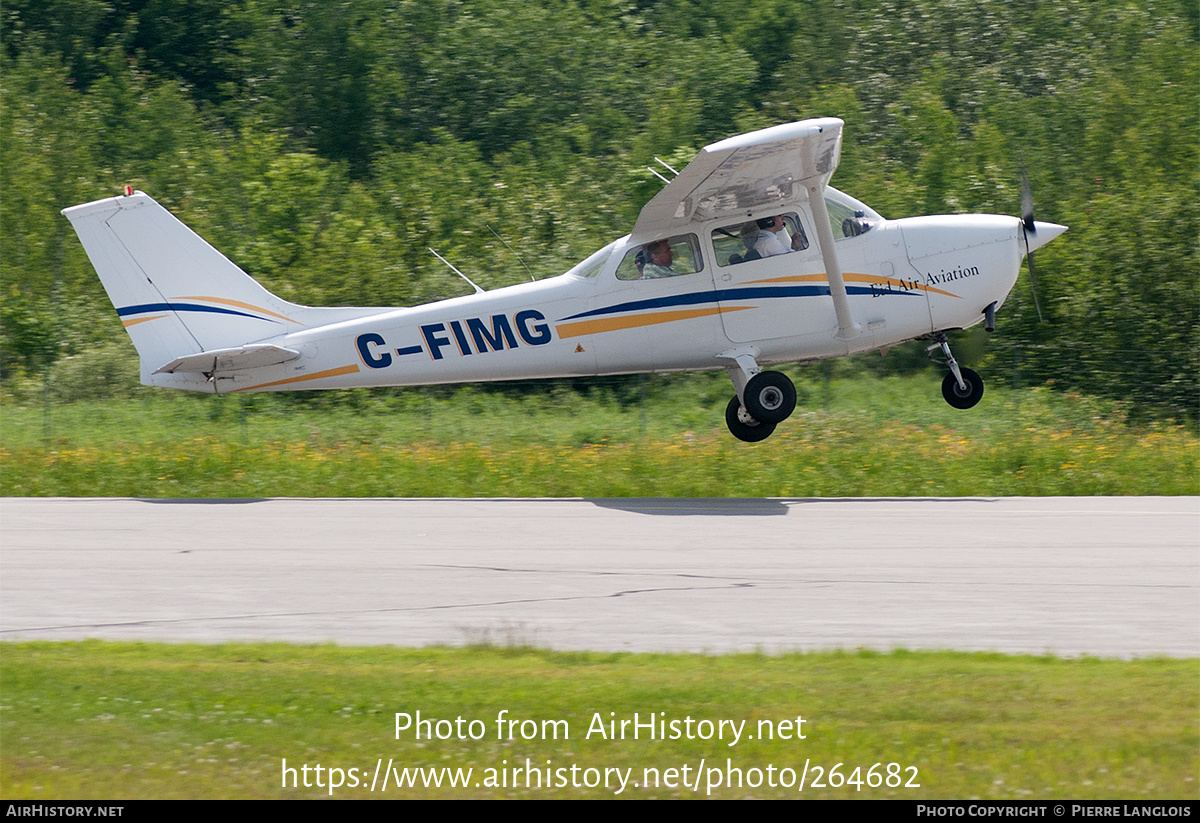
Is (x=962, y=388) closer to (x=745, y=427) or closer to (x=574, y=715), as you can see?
(x=745, y=427)

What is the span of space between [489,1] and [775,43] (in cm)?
839

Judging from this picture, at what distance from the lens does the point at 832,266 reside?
13258 millimetres

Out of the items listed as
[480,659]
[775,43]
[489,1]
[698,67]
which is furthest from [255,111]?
[480,659]

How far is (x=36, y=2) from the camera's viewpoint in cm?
3884

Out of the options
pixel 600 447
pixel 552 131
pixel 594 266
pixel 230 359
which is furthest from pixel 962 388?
pixel 552 131

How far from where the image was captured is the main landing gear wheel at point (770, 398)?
1366 cm

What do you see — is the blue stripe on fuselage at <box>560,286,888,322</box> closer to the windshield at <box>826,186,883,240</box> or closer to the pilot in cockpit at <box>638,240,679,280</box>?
the pilot in cockpit at <box>638,240,679,280</box>

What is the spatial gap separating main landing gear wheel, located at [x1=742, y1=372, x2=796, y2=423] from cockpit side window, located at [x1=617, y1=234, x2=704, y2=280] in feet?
4.53

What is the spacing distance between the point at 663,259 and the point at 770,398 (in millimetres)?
1865

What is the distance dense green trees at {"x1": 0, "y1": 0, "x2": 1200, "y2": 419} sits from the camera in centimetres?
2039

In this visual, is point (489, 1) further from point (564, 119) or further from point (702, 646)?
point (702, 646)

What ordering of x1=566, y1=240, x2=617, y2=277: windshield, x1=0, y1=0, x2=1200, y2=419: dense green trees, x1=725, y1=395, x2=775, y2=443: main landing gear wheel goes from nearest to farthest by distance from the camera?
x1=566, y1=240, x2=617, y2=277: windshield, x1=725, y1=395, x2=775, y2=443: main landing gear wheel, x1=0, y1=0, x2=1200, y2=419: dense green trees

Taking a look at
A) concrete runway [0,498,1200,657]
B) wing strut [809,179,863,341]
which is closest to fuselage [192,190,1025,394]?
wing strut [809,179,863,341]

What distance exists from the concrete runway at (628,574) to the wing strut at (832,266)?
1810 mm
